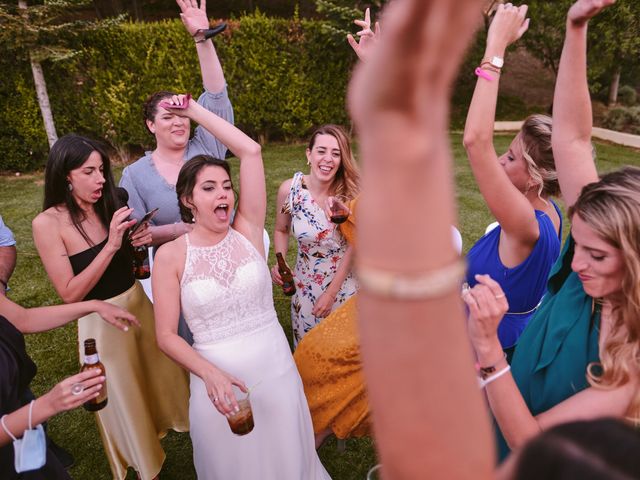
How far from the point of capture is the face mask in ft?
5.58

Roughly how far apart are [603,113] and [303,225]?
58.3 ft

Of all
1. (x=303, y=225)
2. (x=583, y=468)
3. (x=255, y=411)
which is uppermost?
(x=583, y=468)

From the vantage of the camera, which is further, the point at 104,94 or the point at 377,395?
the point at 104,94

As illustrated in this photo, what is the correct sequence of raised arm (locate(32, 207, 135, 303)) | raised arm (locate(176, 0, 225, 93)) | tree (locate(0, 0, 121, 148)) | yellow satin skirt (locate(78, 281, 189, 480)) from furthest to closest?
tree (locate(0, 0, 121, 148)) → raised arm (locate(176, 0, 225, 93)) → yellow satin skirt (locate(78, 281, 189, 480)) → raised arm (locate(32, 207, 135, 303))

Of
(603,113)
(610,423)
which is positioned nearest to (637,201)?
(610,423)

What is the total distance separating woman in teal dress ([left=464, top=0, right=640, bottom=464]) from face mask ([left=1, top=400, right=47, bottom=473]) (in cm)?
166

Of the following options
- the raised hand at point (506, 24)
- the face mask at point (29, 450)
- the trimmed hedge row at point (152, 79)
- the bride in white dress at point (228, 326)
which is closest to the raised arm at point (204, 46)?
the bride in white dress at point (228, 326)

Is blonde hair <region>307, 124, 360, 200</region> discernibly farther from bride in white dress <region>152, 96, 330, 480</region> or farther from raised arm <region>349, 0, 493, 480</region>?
raised arm <region>349, 0, 493, 480</region>

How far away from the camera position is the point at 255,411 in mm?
2539

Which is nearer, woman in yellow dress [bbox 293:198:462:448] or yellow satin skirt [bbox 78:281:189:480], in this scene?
woman in yellow dress [bbox 293:198:462:448]

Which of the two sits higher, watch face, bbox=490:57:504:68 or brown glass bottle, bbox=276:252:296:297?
watch face, bbox=490:57:504:68

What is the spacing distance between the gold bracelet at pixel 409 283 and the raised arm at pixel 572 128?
5.80ft

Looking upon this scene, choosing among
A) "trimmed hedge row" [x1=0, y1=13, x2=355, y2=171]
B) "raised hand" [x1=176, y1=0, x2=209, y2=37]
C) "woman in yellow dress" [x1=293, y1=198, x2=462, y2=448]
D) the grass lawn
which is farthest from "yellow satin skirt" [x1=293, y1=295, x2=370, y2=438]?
"trimmed hedge row" [x1=0, y1=13, x2=355, y2=171]

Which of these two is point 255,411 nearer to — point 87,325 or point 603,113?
point 87,325
